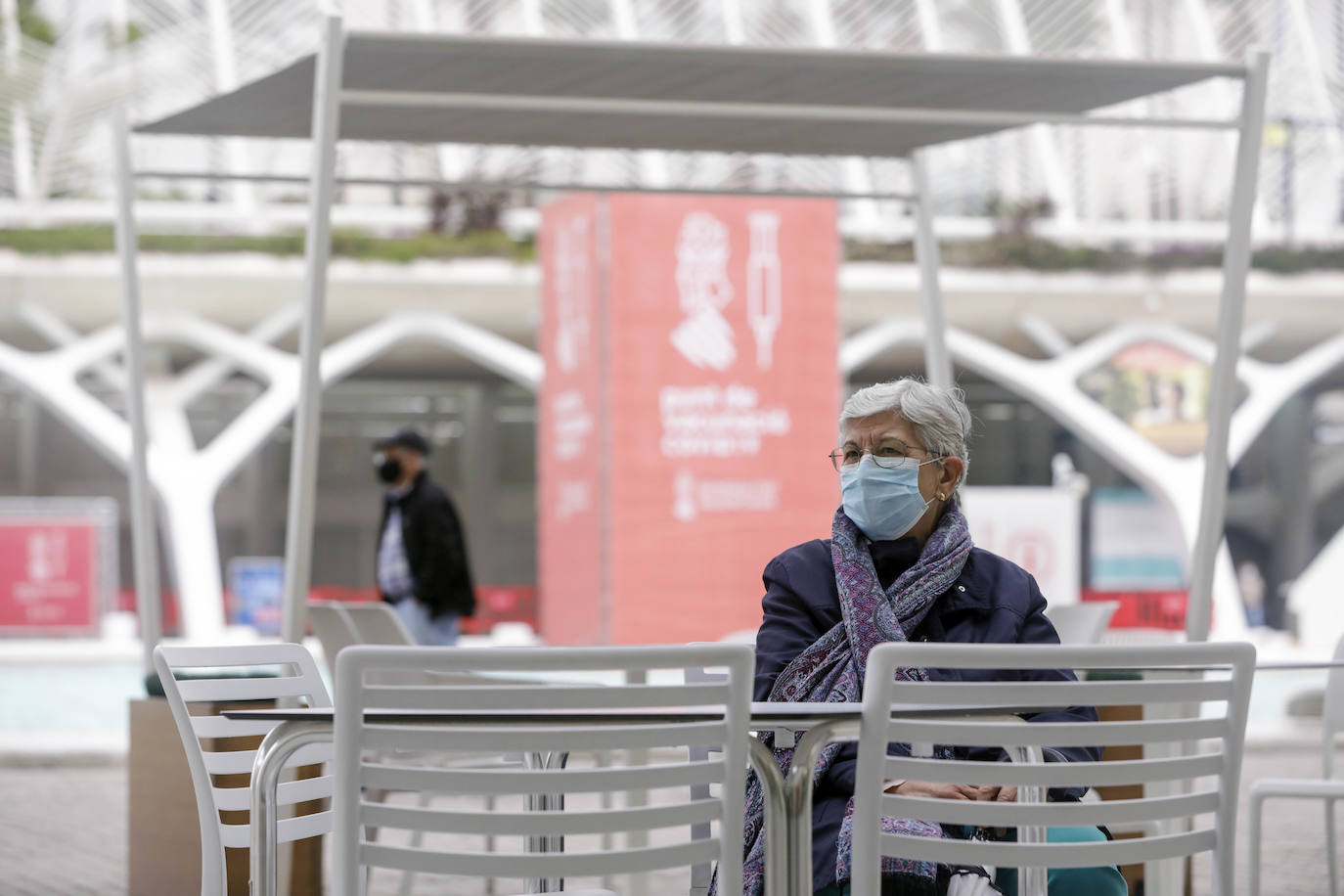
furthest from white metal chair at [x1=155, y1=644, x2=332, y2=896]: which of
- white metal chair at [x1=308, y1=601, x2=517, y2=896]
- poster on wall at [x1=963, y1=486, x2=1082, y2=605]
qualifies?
poster on wall at [x1=963, y1=486, x2=1082, y2=605]

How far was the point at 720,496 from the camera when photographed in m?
10.5

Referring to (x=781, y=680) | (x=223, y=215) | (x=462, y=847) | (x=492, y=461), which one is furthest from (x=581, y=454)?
(x=492, y=461)

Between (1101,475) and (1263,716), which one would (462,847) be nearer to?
(1263,716)

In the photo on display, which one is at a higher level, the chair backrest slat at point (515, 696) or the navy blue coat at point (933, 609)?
the navy blue coat at point (933, 609)

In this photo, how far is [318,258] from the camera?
4383 mm

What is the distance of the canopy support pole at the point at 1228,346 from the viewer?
452 cm

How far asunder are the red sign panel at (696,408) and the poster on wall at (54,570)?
945cm

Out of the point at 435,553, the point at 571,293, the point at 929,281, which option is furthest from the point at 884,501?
the point at 571,293

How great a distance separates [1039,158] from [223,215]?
1123cm

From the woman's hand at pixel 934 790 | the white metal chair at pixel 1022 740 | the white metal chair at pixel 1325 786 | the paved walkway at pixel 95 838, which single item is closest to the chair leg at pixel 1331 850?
the white metal chair at pixel 1325 786

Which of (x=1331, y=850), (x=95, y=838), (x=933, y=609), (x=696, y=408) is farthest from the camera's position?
(x=696, y=408)

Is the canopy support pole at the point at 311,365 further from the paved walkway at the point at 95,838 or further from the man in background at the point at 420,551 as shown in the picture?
the man in background at the point at 420,551

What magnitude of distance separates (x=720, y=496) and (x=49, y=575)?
36.7 feet

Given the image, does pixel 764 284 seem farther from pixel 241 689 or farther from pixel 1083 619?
pixel 241 689
